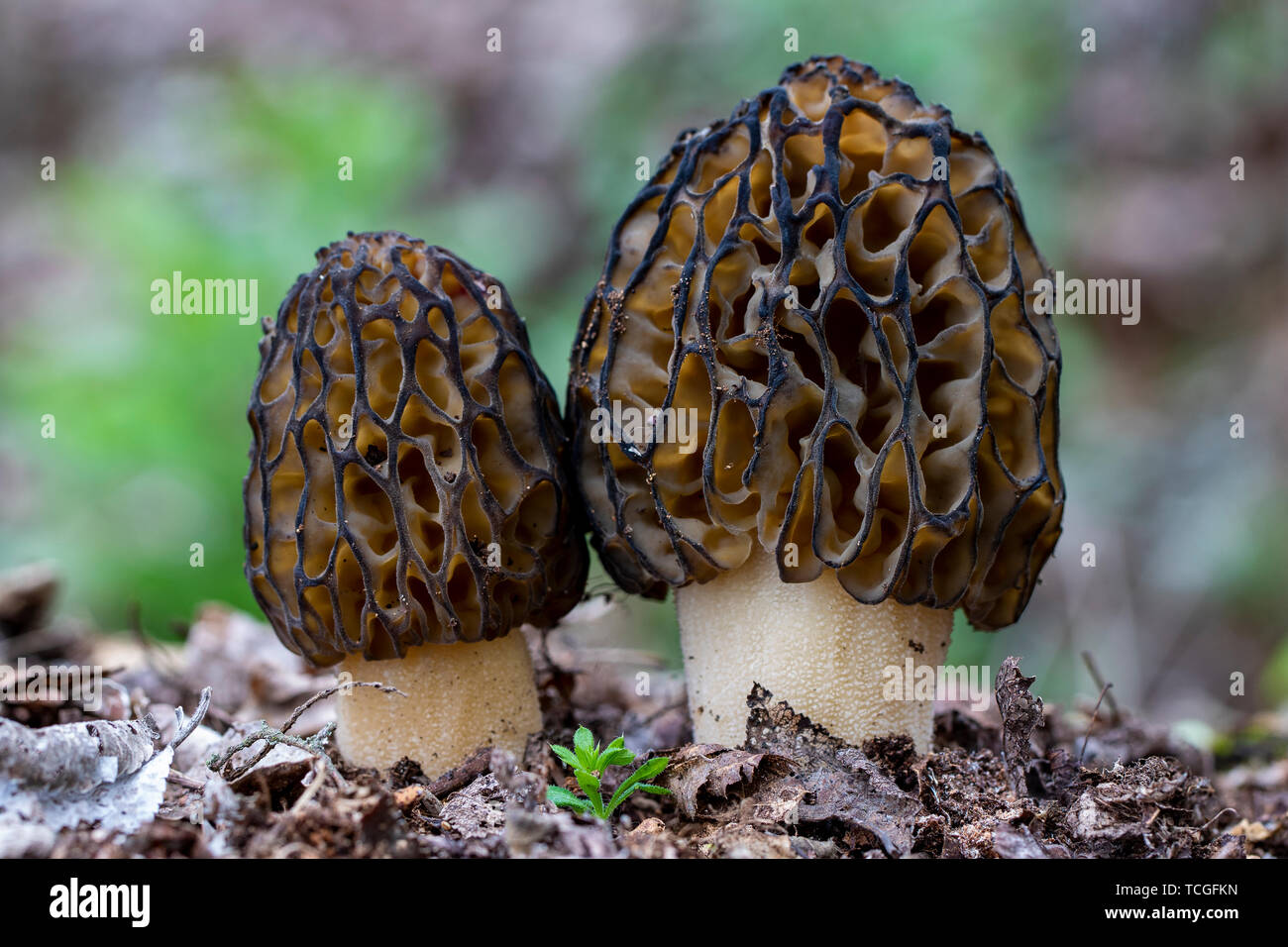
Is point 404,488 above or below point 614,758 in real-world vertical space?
above

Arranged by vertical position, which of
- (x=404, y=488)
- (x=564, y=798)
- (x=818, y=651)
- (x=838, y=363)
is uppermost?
(x=838, y=363)

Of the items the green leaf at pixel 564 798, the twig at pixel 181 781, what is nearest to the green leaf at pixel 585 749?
the green leaf at pixel 564 798

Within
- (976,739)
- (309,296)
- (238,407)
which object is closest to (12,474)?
(238,407)

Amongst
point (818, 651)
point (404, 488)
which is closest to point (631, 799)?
point (818, 651)

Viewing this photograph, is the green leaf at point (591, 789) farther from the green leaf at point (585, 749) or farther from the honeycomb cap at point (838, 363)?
the honeycomb cap at point (838, 363)

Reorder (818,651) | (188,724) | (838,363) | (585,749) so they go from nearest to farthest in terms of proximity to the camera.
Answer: (585,749)
(188,724)
(838,363)
(818,651)

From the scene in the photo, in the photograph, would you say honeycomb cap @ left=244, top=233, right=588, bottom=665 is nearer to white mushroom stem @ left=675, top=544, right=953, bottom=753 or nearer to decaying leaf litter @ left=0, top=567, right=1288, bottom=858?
decaying leaf litter @ left=0, top=567, right=1288, bottom=858

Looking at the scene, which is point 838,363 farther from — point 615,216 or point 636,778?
point 615,216
